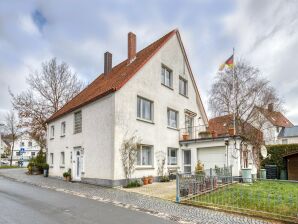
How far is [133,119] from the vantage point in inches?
740

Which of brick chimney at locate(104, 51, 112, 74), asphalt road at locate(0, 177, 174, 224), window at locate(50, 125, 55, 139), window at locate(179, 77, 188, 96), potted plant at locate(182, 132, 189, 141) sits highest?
brick chimney at locate(104, 51, 112, 74)

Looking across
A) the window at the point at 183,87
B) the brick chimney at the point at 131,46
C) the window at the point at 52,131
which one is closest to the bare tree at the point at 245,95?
the window at the point at 183,87

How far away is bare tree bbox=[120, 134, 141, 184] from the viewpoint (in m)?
17.4

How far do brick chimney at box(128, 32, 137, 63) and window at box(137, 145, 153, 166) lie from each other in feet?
24.0

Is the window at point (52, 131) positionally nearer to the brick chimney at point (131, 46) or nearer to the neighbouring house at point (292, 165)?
the brick chimney at point (131, 46)

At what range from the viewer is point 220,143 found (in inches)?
814

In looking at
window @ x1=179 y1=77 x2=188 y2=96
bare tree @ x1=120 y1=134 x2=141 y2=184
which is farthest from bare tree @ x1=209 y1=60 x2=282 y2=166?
bare tree @ x1=120 y1=134 x2=141 y2=184

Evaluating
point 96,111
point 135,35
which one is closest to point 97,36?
point 96,111

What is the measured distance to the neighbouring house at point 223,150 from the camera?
65.3ft

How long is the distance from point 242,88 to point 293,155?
12.5m

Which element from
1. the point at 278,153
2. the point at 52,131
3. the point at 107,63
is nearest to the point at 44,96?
the point at 52,131

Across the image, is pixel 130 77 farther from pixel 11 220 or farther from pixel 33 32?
pixel 11 220

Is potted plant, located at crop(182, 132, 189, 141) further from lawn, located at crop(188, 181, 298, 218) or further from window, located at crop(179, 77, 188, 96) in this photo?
lawn, located at crop(188, 181, 298, 218)

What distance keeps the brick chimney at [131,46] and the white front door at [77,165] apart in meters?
8.26
